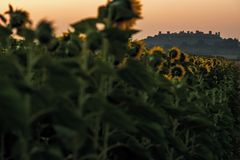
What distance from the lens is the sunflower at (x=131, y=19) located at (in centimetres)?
354

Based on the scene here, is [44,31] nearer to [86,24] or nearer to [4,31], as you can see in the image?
[86,24]

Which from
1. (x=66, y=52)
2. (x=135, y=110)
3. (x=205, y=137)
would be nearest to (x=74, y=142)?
(x=135, y=110)

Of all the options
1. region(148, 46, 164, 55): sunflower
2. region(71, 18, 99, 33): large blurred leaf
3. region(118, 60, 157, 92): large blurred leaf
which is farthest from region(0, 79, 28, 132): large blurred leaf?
region(148, 46, 164, 55): sunflower

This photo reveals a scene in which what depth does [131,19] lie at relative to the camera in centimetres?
356

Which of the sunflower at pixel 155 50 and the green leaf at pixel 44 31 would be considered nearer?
the green leaf at pixel 44 31

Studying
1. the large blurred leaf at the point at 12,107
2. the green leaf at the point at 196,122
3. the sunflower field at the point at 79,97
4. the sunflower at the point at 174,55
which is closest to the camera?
the large blurred leaf at the point at 12,107

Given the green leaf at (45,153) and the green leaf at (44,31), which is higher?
the green leaf at (44,31)

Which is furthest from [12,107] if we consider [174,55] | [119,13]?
[174,55]

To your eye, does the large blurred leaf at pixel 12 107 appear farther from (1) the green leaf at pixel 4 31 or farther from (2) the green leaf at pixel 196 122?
(2) the green leaf at pixel 196 122

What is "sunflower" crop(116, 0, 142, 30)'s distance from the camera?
11.6 feet

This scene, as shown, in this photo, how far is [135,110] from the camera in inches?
142

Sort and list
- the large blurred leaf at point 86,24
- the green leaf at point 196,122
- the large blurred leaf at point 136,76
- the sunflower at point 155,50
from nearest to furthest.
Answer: the large blurred leaf at point 86,24 → the large blurred leaf at point 136,76 → the green leaf at point 196,122 → the sunflower at point 155,50

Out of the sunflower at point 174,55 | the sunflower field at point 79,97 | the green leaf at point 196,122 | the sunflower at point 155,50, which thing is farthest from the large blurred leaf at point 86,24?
the sunflower at point 174,55

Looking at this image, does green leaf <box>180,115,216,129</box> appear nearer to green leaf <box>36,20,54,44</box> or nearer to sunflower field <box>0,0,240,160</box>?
sunflower field <box>0,0,240,160</box>
